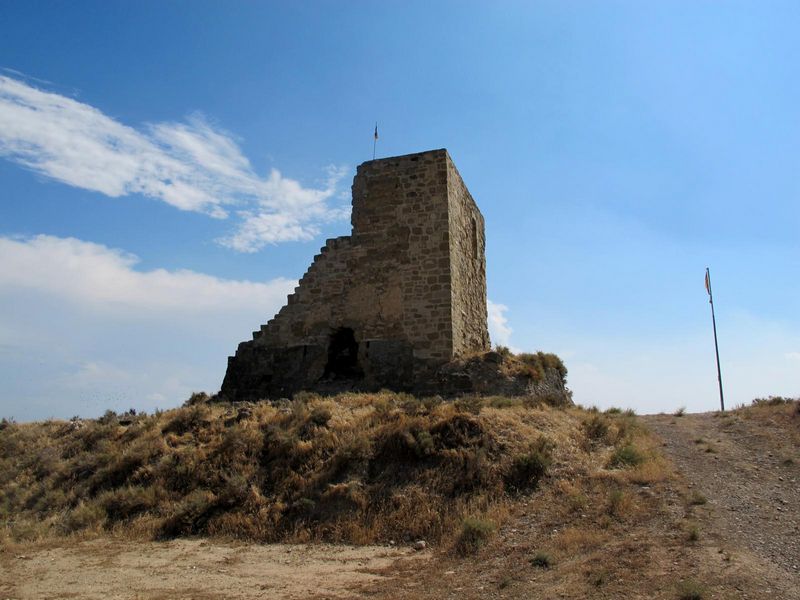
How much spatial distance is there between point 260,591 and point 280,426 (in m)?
4.99

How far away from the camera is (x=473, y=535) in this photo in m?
8.59

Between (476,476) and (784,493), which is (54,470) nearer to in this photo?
(476,476)

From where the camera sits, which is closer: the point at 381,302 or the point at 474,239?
the point at 381,302

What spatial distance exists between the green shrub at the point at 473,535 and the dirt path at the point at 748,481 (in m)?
2.66

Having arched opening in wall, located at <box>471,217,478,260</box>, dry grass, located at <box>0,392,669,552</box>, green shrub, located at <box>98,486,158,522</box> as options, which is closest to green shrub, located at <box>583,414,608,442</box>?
dry grass, located at <box>0,392,669,552</box>

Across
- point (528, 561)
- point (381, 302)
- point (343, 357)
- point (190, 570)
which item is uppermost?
point (381, 302)

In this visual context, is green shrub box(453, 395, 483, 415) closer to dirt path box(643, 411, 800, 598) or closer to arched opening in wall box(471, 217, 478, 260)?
dirt path box(643, 411, 800, 598)

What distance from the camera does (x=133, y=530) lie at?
997 cm

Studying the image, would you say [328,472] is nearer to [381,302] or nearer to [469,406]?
[469,406]

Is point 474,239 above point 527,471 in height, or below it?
above

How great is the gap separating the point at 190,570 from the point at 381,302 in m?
8.11

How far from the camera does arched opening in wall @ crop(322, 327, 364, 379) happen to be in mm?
15586

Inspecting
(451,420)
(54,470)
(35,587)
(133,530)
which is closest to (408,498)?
(451,420)

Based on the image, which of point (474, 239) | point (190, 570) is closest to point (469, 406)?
point (190, 570)
